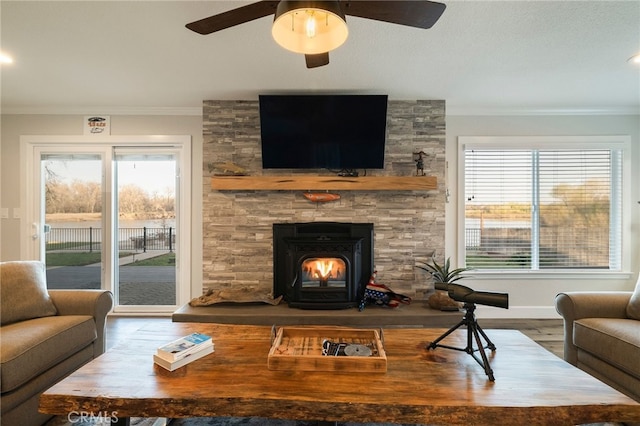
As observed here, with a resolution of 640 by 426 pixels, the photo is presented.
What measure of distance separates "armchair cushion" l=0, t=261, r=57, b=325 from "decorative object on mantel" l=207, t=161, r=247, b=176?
1607 millimetres

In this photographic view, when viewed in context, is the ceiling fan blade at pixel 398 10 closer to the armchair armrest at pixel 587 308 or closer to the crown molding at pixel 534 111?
the armchair armrest at pixel 587 308

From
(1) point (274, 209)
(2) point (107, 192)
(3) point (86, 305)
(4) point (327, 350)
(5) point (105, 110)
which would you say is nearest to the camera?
(4) point (327, 350)

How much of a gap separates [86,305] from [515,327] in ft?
12.6

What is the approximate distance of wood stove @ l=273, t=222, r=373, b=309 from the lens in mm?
3023

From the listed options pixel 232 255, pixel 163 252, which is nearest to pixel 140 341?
pixel 232 255

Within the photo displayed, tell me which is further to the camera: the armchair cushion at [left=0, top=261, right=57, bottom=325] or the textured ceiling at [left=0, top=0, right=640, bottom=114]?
the armchair cushion at [left=0, top=261, right=57, bottom=325]

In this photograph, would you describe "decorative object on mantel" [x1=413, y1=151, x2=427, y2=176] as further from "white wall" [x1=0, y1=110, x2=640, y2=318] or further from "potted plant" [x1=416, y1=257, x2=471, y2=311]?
"potted plant" [x1=416, y1=257, x2=471, y2=311]

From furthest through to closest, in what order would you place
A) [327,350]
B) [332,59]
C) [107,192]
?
[107,192] < [332,59] < [327,350]

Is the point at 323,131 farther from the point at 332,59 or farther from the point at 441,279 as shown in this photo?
the point at 441,279

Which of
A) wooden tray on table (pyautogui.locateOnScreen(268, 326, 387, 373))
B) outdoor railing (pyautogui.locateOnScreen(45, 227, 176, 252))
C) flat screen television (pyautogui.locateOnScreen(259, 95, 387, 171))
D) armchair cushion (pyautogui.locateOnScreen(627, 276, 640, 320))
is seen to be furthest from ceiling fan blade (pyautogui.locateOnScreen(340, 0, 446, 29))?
outdoor railing (pyautogui.locateOnScreen(45, 227, 176, 252))

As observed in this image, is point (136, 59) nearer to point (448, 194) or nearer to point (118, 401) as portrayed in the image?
point (118, 401)

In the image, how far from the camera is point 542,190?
3.68 m

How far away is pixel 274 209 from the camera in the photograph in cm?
331

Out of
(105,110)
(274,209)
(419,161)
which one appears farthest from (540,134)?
(105,110)
